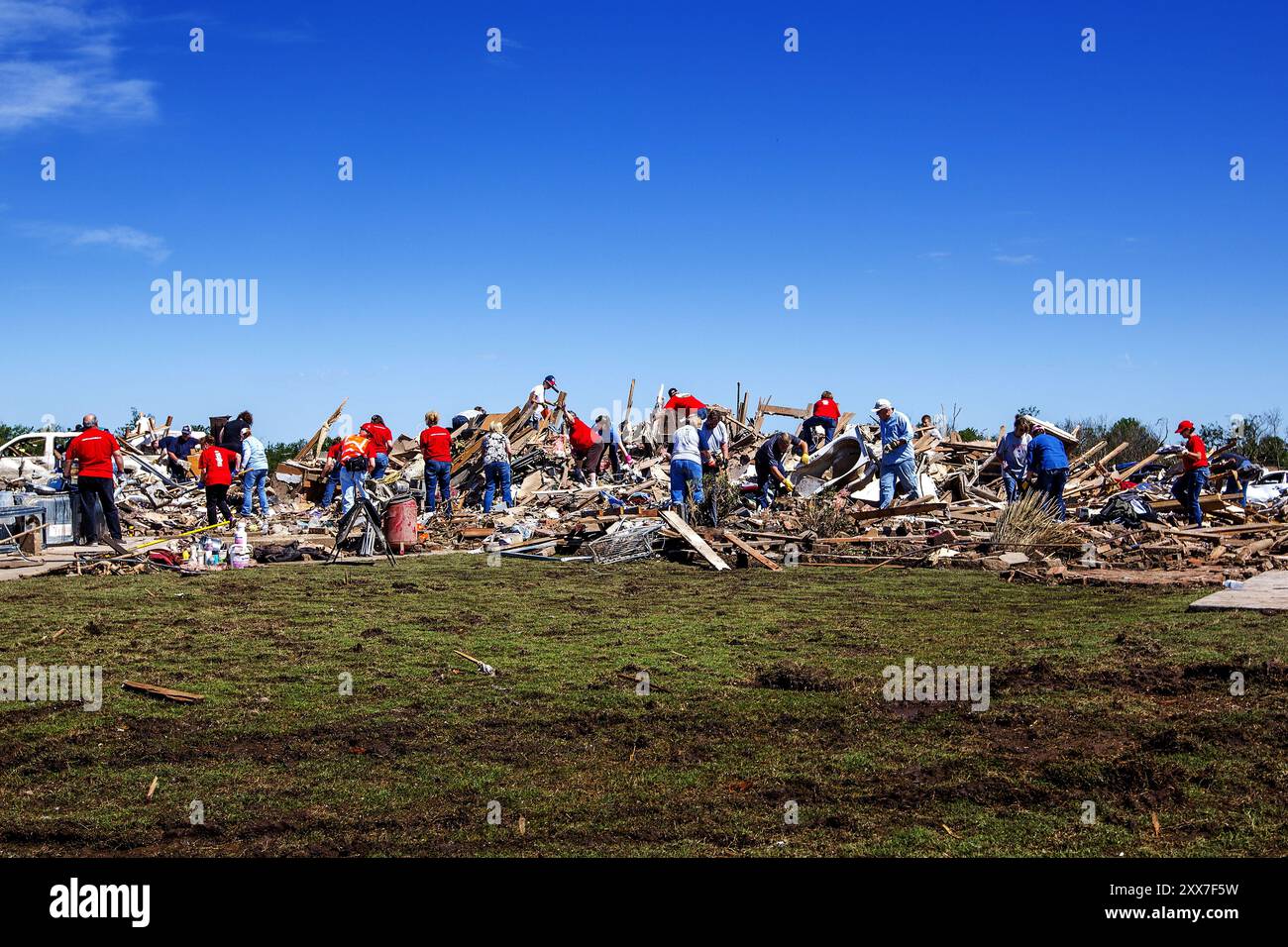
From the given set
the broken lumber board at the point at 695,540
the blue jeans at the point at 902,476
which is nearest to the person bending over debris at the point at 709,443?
the broken lumber board at the point at 695,540

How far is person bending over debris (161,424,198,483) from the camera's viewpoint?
26.7 m

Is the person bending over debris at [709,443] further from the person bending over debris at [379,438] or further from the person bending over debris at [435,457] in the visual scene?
the person bending over debris at [379,438]

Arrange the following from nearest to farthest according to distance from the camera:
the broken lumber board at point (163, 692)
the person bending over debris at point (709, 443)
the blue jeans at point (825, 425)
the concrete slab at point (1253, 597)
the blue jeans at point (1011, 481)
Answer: the broken lumber board at point (163, 692) < the concrete slab at point (1253, 597) < the person bending over debris at point (709, 443) < the blue jeans at point (1011, 481) < the blue jeans at point (825, 425)

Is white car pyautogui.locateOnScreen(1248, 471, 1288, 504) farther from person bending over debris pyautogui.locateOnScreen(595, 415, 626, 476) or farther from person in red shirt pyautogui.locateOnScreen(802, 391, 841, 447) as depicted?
person bending over debris pyautogui.locateOnScreen(595, 415, 626, 476)

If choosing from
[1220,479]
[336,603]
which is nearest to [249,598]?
[336,603]

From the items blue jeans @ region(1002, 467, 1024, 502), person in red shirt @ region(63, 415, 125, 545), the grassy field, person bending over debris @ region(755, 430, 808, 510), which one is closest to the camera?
the grassy field

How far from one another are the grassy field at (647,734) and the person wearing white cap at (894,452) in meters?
7.80

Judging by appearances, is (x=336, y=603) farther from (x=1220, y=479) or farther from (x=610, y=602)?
(x=1220, y=479)

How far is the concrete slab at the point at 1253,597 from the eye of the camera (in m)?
10.5

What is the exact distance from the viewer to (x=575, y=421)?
1023 inches

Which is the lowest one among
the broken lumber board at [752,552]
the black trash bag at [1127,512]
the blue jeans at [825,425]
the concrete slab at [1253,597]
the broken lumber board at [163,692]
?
the broken lumber board at [163,692]

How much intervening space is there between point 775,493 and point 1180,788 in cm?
1591

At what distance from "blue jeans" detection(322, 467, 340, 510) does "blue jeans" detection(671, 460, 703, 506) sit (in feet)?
25.7

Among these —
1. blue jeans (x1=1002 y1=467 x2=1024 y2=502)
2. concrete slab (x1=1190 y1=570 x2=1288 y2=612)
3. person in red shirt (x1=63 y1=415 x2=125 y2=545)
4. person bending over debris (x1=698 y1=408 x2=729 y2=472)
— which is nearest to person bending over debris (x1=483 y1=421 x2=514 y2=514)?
person bending over debris (x1=698 y1=408 x2=729 y2=472)
